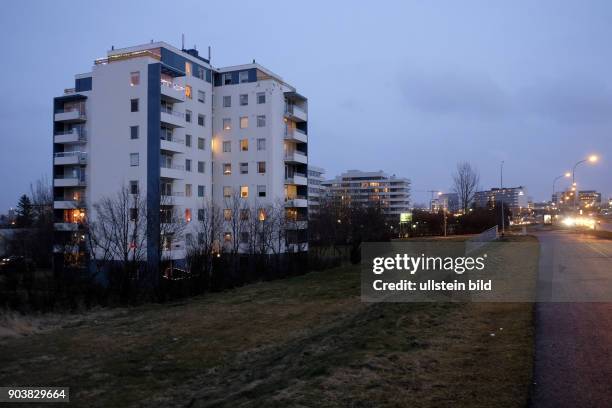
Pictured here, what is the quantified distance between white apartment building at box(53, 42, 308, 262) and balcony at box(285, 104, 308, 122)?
115 mm

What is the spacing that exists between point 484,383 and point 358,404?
5.62 feet

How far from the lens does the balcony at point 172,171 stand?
44.1m

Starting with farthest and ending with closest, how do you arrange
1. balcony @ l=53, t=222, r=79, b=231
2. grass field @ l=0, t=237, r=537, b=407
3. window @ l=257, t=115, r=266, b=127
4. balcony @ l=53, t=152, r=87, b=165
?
window @ l=257, t=115, r=266, b=127 → balcony @ l=53, t=152, r=87, b=165 → balcony @ l=53, t=222, r=79, b=231 → grass field @ l=0, t=237, r=537, b=407

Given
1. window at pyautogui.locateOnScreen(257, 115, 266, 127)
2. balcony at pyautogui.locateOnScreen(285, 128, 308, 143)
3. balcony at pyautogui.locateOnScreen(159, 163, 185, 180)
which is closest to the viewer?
balcony at pyautogui.locateOnScreen(159, 163, 185, 180)

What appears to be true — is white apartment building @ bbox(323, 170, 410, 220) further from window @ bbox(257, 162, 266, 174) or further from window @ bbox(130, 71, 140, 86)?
window @ bbox(130, 71, 140, 86)

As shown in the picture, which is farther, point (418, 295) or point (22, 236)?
point (22, 236)

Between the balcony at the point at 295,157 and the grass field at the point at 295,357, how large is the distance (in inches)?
1468

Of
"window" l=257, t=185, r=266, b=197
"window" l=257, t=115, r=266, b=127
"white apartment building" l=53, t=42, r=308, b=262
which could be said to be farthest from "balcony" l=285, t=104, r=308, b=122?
"window" l=257, t=185, r=266, b=197

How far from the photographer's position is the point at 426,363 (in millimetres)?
7461

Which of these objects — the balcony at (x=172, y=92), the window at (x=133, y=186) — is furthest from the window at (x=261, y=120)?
the window at (x=133, y=186)

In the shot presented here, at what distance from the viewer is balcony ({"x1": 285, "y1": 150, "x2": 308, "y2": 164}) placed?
54344mm

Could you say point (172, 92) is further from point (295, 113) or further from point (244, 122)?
point (295, 113)

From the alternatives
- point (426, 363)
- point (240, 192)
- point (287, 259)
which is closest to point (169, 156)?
point (240, 192)

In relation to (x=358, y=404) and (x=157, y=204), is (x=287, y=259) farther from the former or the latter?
(x=358, y=404)
